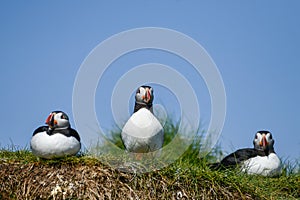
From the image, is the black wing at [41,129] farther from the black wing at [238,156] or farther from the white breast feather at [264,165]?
the white breast feather at [264,165]

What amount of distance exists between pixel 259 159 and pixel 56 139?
256cm

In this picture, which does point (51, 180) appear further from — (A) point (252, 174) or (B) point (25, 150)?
(A) point (252, 174)

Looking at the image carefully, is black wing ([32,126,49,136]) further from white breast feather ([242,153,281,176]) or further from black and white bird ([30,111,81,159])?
white breast feather ([242,153,281,176])

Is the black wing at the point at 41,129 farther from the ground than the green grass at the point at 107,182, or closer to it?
farther from the ground

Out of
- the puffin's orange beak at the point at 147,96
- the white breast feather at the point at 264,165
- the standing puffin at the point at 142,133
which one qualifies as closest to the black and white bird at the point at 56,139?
the standing puffin at the point at 142,133

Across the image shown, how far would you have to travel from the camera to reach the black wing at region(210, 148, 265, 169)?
6.84 m

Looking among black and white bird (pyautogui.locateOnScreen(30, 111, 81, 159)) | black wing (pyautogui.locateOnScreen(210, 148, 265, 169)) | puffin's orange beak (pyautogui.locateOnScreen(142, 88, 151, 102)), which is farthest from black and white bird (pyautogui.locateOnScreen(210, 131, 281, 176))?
black and white bird (pyautogui.locateOnScreen(30, 111, 81, 159))

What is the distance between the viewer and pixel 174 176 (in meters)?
5.56

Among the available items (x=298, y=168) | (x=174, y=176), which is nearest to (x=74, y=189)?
(x=174, y=176)

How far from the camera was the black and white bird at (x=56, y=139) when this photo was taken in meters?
5.67

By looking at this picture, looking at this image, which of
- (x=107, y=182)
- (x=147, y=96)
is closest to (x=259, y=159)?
(x=147, y=96)

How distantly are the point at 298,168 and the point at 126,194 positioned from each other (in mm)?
3059

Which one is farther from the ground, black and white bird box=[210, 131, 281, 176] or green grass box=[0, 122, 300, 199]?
black and white bird box=[210, 131, 281, 176]

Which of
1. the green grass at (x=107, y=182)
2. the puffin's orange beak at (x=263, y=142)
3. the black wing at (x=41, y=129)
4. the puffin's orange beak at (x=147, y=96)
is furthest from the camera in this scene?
the puffin's orange beak at (x=263, y=142)
